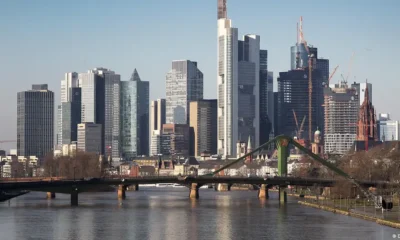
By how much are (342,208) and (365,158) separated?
181 feet

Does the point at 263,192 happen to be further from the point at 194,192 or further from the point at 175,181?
the point at 175,181

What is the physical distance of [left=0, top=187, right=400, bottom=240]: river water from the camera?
90.0 m

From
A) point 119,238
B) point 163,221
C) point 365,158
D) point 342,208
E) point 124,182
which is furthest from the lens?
point 365,158

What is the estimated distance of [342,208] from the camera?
120750 mm

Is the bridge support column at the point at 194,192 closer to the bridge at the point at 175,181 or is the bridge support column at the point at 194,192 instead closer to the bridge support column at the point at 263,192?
the bridge at the point at 175,181

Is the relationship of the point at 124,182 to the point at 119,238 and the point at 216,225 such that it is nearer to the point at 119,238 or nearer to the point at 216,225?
the point at 216,225

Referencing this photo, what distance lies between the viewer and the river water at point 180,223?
90000mm

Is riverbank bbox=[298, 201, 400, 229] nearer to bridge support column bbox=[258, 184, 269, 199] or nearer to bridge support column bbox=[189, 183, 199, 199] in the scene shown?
bridge support column bbox=[258, 184, 269, 199]

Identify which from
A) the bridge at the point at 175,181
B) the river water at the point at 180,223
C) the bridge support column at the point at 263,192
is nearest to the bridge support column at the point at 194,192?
the bridge at the point at 175,181

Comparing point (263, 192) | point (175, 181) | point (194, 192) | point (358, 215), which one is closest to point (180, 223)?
point (358, 215)

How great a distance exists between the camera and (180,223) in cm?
10369

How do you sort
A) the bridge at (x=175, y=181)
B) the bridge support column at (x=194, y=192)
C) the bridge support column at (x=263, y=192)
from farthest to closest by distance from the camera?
the bridge support column at (x=263, y=192)
the bridge support column at (x=194, y=192)
the bridge at (x=175, y=181)

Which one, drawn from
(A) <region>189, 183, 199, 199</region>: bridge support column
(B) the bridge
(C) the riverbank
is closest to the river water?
(C) the riverbank

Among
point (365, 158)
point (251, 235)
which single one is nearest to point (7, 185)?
point (251, 235)
